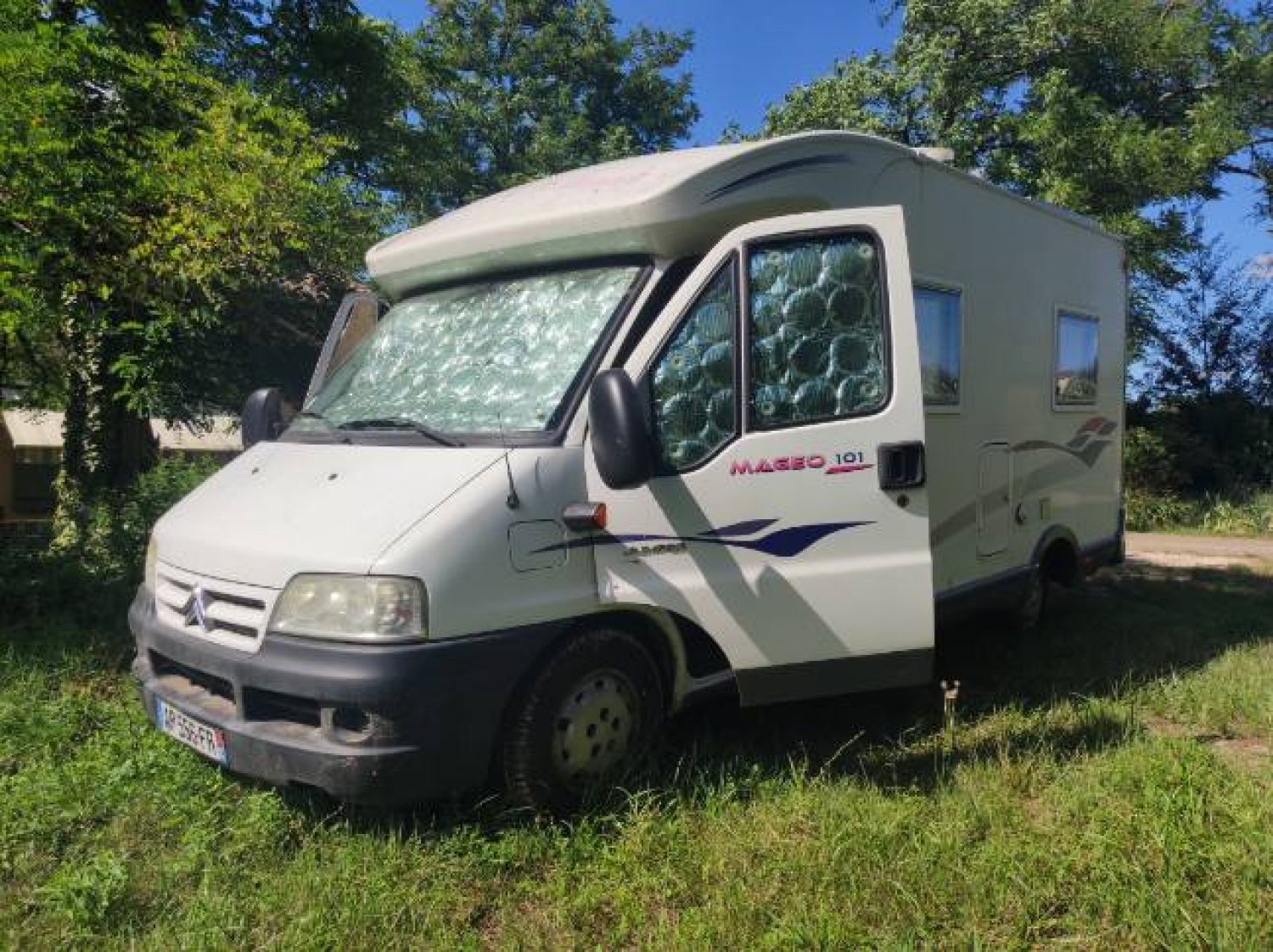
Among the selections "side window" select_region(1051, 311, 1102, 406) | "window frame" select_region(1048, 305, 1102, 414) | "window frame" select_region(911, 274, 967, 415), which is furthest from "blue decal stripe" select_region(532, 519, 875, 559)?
"side window" select_region(1051, 311, 1102, 406)

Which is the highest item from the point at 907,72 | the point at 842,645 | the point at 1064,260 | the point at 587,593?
the point at 907,72

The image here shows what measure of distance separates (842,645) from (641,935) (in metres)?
1.53

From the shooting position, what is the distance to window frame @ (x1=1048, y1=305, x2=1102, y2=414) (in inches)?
241

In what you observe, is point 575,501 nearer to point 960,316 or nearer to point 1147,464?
point 960,316

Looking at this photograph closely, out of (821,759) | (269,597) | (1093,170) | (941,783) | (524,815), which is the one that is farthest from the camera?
(1093,170)

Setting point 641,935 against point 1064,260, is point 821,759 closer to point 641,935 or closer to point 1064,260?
point 641,935


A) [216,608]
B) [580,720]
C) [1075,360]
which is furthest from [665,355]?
[1075,360]

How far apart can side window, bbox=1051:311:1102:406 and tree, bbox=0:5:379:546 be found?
522cm

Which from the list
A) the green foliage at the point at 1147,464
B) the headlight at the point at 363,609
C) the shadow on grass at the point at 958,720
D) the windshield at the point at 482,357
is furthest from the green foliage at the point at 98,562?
the green foliage at the point at 1147,464

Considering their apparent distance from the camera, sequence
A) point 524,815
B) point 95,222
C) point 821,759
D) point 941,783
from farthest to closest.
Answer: point 95,222, point 821,759, point 941,783, point 524,815

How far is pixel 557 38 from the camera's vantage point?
92.4 feet

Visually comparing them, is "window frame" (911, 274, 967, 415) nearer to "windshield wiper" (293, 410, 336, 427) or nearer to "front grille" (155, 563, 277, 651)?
"windshield wiper" (293, 410, 336, 427)

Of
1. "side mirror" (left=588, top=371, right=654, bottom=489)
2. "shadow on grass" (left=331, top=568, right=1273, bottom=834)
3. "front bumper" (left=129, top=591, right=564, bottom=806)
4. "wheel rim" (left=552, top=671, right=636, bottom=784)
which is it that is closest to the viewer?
"front bumper" (left=129, top=591, right=564, bottom=806)

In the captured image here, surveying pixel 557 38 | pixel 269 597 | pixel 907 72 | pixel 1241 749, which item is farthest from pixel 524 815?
pixel 557 38
